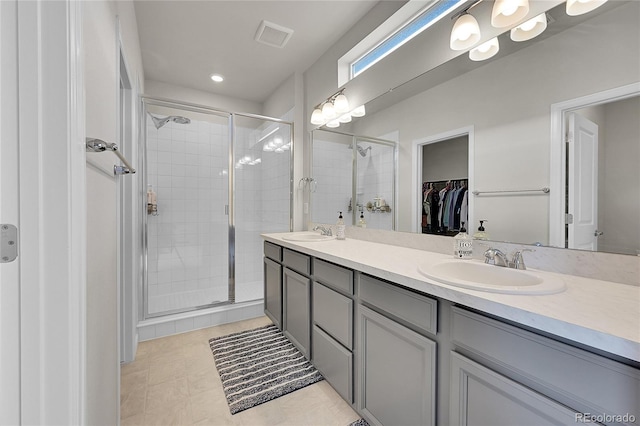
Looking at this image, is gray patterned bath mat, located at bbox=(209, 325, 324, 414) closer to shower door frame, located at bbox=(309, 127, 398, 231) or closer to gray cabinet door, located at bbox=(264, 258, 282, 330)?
gray cabinet door, located at bbox=(264, 258, 282, 330)

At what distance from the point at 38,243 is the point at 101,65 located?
0.72 metres

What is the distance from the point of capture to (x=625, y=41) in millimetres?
911

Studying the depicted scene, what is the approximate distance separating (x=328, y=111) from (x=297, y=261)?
1434 millimetres

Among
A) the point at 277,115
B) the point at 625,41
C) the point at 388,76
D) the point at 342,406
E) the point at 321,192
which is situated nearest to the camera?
the point at 625,41

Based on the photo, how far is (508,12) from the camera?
3.93 feet

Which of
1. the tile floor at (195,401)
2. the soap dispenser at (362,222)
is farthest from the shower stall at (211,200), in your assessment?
the soap dispenser at (362,222)

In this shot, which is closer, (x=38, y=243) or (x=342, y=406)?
(x=38, y=243)

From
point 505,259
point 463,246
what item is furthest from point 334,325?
point 505,259

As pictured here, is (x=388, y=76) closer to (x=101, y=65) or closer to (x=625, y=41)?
(x=625, y=41)

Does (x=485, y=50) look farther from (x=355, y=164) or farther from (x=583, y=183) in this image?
(x=355, y=164)

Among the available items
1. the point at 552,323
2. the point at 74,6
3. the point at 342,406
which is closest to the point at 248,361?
the point at 342,406

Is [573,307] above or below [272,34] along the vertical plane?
below

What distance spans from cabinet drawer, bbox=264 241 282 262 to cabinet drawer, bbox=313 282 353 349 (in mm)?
591

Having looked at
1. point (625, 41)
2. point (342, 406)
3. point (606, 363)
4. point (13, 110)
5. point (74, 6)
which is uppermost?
point (625, 41)
